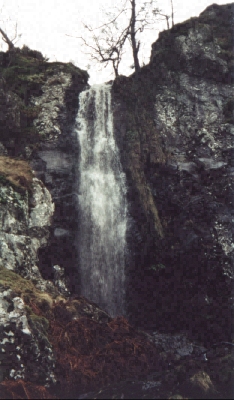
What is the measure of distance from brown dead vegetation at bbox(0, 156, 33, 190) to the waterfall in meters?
2.41

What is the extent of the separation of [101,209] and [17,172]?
3623 millimetres

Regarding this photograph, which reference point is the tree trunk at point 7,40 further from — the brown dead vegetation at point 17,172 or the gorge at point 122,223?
the brown dead vegetation at point 17,172

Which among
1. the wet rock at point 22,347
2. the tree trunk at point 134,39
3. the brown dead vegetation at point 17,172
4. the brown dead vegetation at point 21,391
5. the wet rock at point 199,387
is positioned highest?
the tree trunk at point 134,39

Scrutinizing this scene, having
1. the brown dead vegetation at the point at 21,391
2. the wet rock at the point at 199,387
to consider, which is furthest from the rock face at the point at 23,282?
the wet rock at the point at 199,387

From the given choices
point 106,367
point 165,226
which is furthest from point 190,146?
point 106,367

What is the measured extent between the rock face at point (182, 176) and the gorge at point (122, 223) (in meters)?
0.05

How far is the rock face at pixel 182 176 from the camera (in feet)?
48.4

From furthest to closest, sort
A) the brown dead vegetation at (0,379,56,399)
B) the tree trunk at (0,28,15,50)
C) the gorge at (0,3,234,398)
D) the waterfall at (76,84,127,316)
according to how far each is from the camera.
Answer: the tree trunk at (0,28,15,50)
the waterfall at (76,84,127,316)
the gorge at (0,3,234,398)
the brown dead vegetation at (0,379,56,399)

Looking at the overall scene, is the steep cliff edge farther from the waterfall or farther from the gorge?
the waterfall

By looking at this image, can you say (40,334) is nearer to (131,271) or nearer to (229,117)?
(131,271)

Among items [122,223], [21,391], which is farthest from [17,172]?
[21,391]

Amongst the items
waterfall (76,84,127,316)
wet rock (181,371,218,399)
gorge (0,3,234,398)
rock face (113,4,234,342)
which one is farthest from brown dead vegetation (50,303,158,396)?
rock face (113,4,234,342)

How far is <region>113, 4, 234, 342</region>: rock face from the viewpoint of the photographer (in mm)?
14766

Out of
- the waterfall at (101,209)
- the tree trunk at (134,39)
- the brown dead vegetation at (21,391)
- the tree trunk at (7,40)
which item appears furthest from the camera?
the tree trunk at (7,40)
